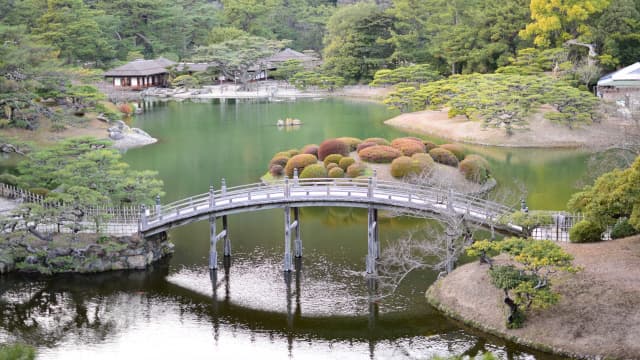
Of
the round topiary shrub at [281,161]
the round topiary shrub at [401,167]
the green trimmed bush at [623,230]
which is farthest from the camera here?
the round topiary shrub at [281,161]

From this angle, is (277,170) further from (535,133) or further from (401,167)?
(535,133)

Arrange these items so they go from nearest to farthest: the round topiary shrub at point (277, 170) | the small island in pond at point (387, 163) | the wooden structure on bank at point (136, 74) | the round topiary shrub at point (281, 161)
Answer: the small island in pond at point (387, 163) → the round topiary shrub at point (277, 170) → the round topiary shrub at point (281, 161) → the wooden structure on bank at point (136, 74)

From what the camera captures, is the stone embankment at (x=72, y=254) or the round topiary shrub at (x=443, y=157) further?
the round topiary shrub at (x=443, y=157)

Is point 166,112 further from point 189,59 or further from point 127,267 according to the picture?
point 127,267

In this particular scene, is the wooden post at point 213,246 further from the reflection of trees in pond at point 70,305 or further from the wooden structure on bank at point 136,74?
the wooden structure on bank at point 136,74

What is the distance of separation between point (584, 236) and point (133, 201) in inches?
630

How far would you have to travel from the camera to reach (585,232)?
1075 inches

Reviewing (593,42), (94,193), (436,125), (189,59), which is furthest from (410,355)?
(189,59)

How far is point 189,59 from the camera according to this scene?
89.4 meters

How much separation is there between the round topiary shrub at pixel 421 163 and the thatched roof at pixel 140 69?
44978mm

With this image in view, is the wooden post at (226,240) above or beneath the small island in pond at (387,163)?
beneath

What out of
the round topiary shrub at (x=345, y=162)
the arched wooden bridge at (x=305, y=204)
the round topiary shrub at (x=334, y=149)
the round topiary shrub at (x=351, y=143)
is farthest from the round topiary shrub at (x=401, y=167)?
the arched wooden bridge at (x=305, y=204)

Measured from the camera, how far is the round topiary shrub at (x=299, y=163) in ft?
141

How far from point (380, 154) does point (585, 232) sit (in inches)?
630
